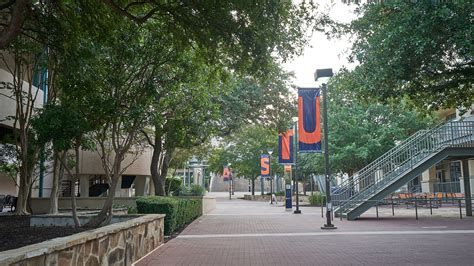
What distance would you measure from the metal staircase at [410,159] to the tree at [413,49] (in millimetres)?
3606

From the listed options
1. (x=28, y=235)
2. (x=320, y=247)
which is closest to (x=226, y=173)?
(x=320, y=247)

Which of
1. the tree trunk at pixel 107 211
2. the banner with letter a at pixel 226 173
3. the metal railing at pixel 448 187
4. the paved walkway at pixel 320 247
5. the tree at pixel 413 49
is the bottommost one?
the paved walkway at pixel 320 247

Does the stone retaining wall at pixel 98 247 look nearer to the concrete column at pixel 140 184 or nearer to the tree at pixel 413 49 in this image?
the tree at pixel 413 49

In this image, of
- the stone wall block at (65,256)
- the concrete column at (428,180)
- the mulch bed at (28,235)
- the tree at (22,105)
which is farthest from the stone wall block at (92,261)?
the concrete column at (428,180)

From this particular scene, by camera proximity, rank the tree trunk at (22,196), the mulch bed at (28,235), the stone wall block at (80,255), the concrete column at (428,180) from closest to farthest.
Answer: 1. the stone wall block at (80,255)
2. the mulch bed at (28,235)
3. the tree trunk at (22,196)
4. the concrete column at (428,180)

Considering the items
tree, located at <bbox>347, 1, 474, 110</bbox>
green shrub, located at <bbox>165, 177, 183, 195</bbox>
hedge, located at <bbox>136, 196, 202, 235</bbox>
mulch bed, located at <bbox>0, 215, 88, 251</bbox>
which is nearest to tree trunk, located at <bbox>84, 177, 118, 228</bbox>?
mulch bed, located at <bbox>0, 215, 88, 251</bbox>

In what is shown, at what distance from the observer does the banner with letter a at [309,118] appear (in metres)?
17.9

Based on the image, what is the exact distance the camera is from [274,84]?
22844 mm

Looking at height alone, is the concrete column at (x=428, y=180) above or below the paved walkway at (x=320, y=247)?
above

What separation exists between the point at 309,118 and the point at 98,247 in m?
12.2

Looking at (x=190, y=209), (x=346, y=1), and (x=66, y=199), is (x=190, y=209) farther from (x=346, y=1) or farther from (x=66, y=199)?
(x=346, y=1)

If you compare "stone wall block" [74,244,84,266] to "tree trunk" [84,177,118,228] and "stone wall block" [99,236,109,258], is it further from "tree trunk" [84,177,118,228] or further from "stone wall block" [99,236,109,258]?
"tree trunk" [84,177,118,228]

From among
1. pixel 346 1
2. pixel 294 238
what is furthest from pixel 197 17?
pixel 294 238

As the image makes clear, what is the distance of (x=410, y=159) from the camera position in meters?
20.0
